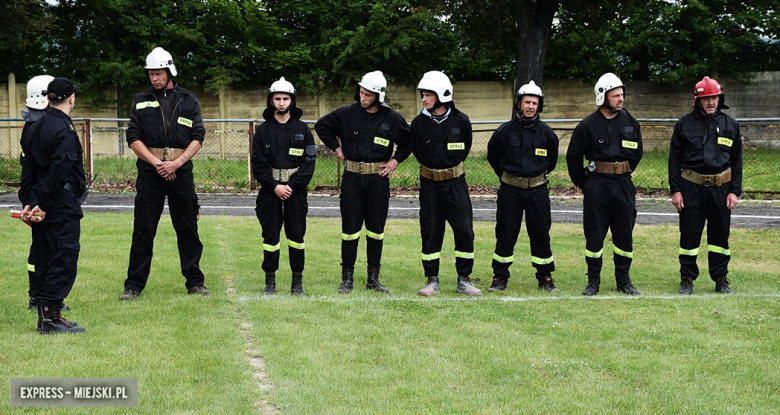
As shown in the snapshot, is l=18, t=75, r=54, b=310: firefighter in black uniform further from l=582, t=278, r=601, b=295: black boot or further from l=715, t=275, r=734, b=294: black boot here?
l=715, t=275, r=734, b=294: black boot

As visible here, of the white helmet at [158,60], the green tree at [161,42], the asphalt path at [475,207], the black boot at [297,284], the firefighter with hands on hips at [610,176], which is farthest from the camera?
the green tree at [161,42]

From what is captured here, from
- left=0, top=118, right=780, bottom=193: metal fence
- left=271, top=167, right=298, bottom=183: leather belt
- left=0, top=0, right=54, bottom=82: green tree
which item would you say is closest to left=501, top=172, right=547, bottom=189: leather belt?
left=271, top=167, right=298, bottom=183: leather belt

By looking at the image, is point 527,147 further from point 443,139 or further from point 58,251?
point 58,251

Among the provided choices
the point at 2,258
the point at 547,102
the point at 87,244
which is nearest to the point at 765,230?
the point at 87,244

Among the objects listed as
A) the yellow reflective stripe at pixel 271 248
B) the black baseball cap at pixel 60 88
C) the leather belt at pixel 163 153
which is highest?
the black baseball cap at pixel 60 88

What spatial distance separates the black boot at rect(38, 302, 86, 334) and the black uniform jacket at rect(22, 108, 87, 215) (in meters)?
0.81

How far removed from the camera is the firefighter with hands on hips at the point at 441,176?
27.9ft

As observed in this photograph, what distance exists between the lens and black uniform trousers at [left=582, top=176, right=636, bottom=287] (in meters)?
8.63

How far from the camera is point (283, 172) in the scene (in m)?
8.33

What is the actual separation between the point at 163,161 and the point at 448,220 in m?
3.06

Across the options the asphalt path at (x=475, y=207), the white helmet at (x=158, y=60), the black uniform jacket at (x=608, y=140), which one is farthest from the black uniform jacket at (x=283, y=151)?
the asphalt path at (x=475, y=207)

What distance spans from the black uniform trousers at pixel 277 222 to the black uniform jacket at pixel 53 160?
6.89 ft

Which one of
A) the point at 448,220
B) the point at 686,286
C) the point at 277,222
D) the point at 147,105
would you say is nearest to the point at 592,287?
the point at 686,286

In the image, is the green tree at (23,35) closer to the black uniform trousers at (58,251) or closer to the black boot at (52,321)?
the black uniform trousers at (58,251)
